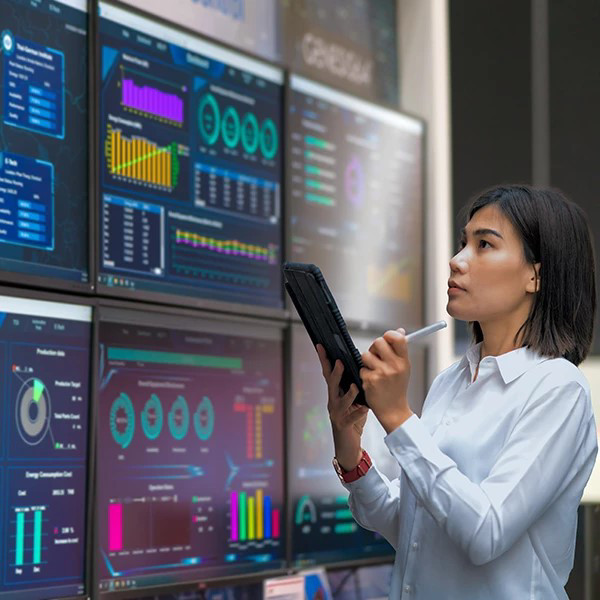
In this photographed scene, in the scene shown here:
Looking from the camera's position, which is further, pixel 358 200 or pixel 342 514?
pixel 358 200

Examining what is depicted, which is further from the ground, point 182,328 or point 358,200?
point 358,200

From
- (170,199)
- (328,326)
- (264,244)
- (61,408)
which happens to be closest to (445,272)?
(264,244)

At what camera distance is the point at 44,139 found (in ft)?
9.14

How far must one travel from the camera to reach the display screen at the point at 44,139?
2.69 m

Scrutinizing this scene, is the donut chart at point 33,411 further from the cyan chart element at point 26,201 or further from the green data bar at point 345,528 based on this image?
the green data bar at point 345,528

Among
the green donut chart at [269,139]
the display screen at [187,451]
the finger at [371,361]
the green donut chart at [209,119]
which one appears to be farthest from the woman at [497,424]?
the green donut chart at [269,139]

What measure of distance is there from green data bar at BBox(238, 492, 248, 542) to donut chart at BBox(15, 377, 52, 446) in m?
0.75

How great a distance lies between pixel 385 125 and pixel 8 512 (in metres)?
2.04

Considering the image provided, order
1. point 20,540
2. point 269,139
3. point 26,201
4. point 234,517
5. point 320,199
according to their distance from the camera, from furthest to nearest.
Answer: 1. point 320,199
2. point 269,139
3. point 234,517
4. point 26,201
5. point 20,540

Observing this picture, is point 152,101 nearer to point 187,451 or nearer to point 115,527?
point 187,451

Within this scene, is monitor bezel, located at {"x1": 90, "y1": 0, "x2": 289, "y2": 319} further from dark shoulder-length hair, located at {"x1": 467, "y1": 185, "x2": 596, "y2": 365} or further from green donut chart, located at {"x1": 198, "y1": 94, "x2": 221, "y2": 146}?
dark shoulder-length hair, located at {"x1": 467, "y1": 185, "x2": 596, "y2": 365}

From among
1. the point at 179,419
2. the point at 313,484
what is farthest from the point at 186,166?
the point at 313,484

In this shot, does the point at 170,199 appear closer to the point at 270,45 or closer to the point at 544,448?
the point at 270,45

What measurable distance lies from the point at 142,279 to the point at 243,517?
2.53 feet
